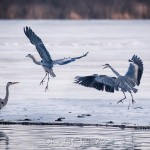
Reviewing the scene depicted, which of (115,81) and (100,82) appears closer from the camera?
(100,82)

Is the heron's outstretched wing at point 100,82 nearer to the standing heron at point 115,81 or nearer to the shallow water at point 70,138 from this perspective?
the standing heron at point 115,81

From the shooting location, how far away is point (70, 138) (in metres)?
13.3

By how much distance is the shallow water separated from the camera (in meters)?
12.5

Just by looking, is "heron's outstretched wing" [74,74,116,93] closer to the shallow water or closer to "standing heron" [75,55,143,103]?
"standing heron" [75,55,143,103]

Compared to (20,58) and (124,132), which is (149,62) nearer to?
(20,58)

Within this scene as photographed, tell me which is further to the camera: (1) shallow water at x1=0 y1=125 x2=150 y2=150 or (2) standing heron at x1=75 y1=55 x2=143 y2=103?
(2) standing heron at x1=75 y1=55 x2=143 y2=103

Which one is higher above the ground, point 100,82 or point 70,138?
point 100,82

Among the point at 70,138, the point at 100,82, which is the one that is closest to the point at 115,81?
the point at 100,82

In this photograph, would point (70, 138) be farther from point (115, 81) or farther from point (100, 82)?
point (115, 81)

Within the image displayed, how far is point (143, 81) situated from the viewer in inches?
900

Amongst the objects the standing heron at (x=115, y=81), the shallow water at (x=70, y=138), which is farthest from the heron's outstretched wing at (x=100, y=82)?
the shallow water at (x=70, y=138)

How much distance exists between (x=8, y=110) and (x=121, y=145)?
4.74 meters

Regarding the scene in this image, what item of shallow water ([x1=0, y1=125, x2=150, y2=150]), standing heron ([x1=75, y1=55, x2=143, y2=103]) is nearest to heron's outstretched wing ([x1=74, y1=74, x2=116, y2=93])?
standing heron ([x1=75, y1=55, x2=143, y2=103])

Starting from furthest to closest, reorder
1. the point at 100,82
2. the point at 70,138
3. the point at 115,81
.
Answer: the point at 115,81 < the point at 100,82 < the point at 70,138
